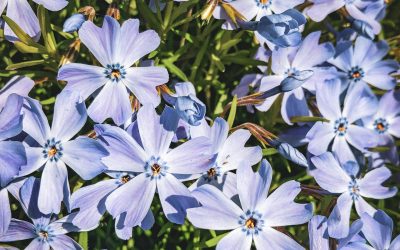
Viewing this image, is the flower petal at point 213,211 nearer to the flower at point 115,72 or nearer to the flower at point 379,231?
the flower at point 115,72

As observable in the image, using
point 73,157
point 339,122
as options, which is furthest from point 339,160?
point 73,157

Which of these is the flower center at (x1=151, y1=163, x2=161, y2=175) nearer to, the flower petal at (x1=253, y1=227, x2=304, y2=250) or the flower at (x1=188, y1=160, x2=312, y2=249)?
the flower at (x1=188, y1=160, x2=312, y2=249)

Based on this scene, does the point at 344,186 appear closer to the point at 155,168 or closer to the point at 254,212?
the point at 254,212

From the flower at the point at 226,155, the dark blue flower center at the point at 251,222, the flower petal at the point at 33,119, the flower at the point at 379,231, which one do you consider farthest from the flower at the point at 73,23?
the flower at the point at 379,231

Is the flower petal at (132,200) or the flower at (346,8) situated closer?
the flower petal at (132,200)

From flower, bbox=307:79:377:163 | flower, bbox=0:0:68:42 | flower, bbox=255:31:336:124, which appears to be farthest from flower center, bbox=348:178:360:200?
flower, bbox=0:0:68:42

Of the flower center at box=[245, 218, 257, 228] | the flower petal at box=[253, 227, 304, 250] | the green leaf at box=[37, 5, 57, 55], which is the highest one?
the green leaf at box=[37, 5, 57, 55]

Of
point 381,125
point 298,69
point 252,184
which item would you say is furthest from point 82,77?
point 381,125
